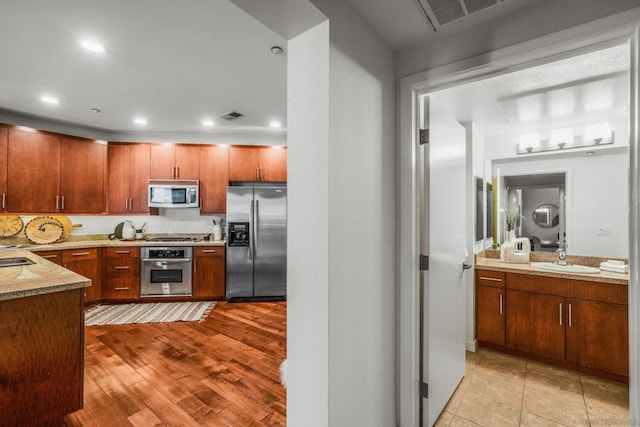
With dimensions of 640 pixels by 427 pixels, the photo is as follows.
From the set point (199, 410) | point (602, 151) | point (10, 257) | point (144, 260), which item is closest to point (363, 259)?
point (199, 410)

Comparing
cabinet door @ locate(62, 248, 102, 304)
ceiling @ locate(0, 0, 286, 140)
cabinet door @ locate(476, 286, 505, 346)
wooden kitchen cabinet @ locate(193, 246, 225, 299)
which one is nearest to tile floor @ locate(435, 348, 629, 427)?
cabinet door @ locate(476, 286, 505, 346)

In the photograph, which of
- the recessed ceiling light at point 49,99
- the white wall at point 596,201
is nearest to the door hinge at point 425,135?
the white wall at point 596,201

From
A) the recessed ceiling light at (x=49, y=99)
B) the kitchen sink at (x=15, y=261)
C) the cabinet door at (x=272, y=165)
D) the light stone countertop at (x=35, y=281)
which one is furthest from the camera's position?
the cabinet door at (x=272, y=165)

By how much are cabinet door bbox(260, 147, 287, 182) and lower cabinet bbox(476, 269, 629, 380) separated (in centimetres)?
305

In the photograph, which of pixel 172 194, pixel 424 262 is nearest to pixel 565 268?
pixel 424 262

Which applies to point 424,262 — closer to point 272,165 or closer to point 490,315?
point 490,315

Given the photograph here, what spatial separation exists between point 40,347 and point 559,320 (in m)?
3.70

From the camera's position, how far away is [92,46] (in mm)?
2127

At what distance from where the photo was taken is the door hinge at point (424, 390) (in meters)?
1.67

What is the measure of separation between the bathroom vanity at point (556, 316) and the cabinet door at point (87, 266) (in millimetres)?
4762

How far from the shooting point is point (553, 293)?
2.46 metres

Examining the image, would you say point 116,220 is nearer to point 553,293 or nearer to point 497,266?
point 497,266

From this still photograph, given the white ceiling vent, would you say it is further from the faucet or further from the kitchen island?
the faucet

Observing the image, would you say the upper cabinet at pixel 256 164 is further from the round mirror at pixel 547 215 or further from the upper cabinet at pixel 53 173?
A: the round mirror at pixel 547 215
